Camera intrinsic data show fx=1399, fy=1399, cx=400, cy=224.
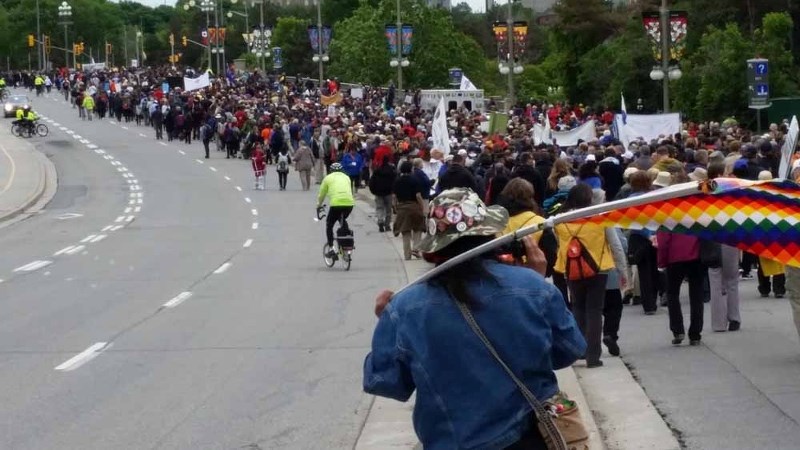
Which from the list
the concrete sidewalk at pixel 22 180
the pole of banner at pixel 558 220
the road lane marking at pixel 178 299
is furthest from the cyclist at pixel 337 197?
the pole of banner at pixel 558 220

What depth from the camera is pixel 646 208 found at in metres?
6.36

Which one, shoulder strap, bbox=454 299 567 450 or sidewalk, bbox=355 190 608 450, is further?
sidewalk, bbox=355 190 608 450

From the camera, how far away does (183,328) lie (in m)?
15.7

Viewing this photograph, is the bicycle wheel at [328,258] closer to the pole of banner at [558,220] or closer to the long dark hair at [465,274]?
the pole of banner at [558,220]

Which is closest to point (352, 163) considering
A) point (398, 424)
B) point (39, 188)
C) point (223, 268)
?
point (39, 188)

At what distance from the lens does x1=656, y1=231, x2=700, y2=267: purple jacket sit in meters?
12.4

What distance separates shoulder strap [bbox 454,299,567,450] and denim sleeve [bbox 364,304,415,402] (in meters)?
0.27

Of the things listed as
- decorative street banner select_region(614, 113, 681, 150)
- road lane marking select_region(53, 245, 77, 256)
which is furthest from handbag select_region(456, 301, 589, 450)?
decorative street banner select_region(614, 113, 681, 150)

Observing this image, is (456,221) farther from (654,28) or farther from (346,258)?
(654,28)

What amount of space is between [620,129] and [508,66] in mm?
16626

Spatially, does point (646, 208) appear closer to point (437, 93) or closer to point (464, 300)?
point (464, 300)

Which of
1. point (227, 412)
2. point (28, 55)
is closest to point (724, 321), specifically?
point (227, 412)

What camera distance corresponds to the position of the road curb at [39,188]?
35.4 m

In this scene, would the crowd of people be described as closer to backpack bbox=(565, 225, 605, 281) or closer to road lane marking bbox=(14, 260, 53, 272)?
backpack bbox=(565, 225, 605, 281)
